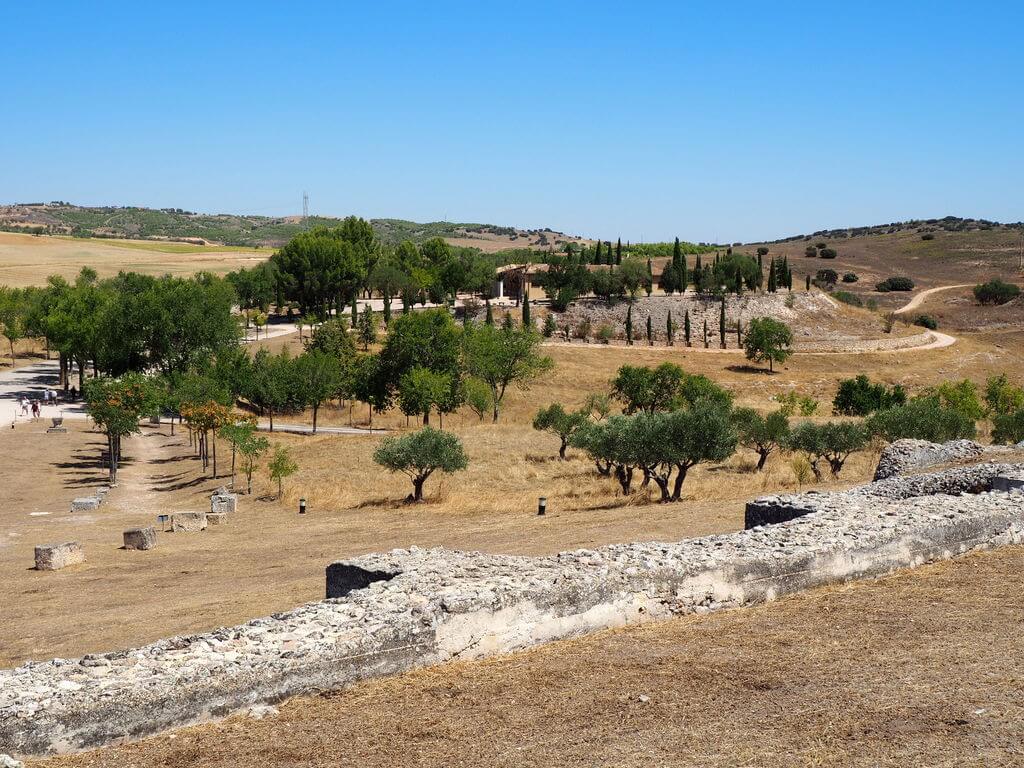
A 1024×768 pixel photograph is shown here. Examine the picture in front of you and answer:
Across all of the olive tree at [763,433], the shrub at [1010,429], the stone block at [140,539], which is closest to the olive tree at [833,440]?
the olive tree at [763,433]

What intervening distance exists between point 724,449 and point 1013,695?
21.4 m

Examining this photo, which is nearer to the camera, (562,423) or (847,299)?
(562,423)

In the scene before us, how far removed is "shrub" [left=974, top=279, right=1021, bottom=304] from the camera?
358ft

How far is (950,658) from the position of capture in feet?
36.8

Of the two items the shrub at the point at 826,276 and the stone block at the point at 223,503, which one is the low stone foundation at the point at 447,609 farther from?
the shrub at the point at 826,276

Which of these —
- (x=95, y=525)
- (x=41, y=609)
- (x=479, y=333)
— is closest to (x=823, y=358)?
(x=479, y=333)

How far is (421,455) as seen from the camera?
1325 inches

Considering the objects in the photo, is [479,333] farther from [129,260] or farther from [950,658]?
[129,260]

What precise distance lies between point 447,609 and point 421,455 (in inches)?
862

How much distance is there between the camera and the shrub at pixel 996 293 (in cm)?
10912

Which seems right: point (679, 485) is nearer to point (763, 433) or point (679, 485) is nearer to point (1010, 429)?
point (763, 433)

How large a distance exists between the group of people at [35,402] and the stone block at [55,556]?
3294 cm

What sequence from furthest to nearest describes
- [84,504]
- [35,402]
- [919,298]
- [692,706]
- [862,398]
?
[919,298] < [862,398] < [35,402] < [84,504] < [692,706]

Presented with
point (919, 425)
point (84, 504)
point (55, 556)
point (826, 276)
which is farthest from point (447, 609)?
point (826, 276)
